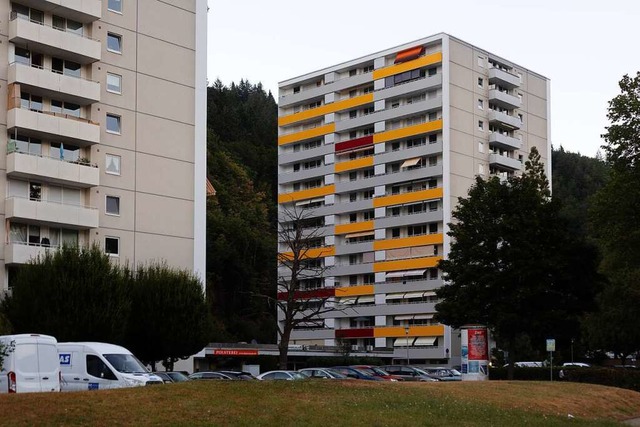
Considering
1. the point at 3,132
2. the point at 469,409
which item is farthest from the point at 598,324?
the point at 469,409

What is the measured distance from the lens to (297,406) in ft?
82.2

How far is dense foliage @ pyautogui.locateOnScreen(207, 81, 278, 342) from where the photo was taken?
11362 cm

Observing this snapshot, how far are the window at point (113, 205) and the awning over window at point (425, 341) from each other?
5038 cm

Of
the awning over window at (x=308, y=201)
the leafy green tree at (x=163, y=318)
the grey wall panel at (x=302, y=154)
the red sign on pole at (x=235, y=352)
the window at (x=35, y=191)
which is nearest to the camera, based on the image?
the leafy green tree at (x=163, y=318)

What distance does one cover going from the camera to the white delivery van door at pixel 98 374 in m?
33.9

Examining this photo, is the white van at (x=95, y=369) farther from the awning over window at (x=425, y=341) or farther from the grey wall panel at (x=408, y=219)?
the grey wall panel at (x=408, y=219)

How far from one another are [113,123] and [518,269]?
27230 millimetres

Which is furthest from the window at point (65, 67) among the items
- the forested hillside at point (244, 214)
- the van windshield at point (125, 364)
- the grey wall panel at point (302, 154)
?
the grey wall panel at point (302, 154)

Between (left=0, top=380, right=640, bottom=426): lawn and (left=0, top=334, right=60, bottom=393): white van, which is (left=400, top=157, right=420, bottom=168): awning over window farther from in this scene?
(left=0, top=334, right=60, bottom=393): white van

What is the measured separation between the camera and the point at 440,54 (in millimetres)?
108438

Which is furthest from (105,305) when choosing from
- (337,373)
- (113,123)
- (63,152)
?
(113,123)

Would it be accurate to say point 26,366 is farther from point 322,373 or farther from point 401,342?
point 401,342

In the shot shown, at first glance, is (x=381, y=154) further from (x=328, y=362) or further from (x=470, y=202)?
(x=470, y=202)

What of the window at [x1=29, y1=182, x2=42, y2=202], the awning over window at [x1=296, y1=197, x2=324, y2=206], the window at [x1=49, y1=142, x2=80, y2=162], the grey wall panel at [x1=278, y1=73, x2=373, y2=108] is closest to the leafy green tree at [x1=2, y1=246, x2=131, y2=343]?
the window at [x1=29, y1=182, x2=42, y2=202]
